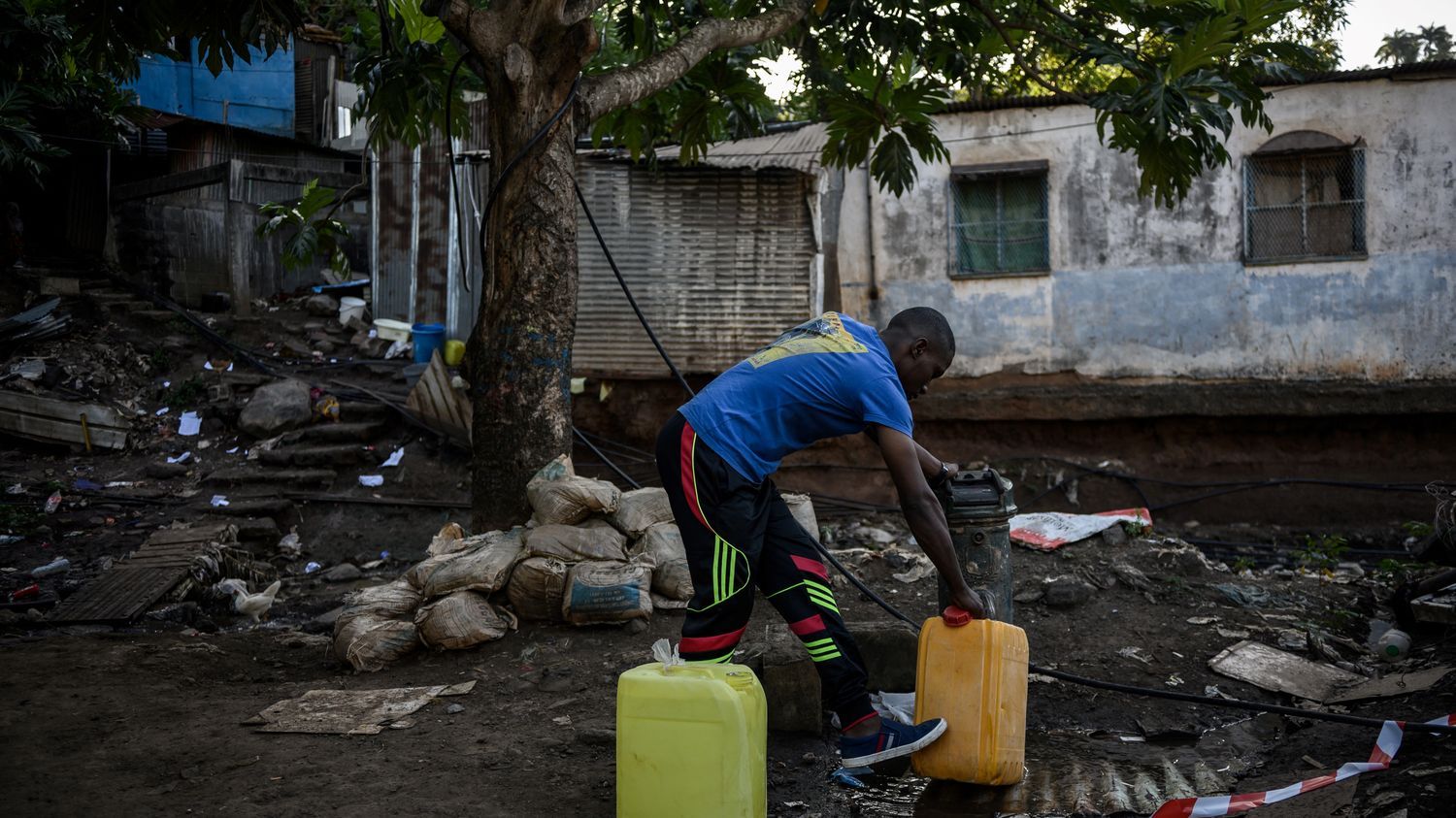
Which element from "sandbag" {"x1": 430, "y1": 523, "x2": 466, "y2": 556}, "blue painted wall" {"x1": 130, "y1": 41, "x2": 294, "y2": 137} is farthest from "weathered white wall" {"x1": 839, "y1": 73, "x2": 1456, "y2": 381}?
"blue painted wall" {"x1": 130, "y1": 41, "x2": 294, "y2": 137}

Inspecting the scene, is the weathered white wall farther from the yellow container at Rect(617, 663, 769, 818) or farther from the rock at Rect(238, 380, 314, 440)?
the yellow container at Rect(617, 663, 769, 818)

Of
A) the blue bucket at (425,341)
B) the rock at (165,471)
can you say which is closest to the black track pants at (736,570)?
the rock at (165,471)

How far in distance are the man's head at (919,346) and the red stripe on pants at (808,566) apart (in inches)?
24.5

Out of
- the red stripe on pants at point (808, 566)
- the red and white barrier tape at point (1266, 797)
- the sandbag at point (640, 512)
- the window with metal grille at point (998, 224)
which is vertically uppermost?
the window with metal grille at point (998, 224)

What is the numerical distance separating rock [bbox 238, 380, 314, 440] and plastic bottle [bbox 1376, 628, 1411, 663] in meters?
10.1

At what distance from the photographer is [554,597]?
4.77 meters

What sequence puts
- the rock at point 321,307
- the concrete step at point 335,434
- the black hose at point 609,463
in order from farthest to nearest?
the rock at point 321,307 → the concrete step at point 335,434 → the black hose at point 609,463

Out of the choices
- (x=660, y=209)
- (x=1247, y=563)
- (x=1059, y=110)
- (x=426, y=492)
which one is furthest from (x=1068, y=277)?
(x=426, y=492)

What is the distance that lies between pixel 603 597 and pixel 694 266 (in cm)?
621

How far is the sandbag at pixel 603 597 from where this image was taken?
15.4 feet

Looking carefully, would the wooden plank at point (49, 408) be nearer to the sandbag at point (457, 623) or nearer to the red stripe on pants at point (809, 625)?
the sandbag at point (457, 623)

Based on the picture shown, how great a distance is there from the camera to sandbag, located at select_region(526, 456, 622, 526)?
491cm

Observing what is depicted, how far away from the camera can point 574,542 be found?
4.86 metres

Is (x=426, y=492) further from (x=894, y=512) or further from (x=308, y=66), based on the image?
(x=308, y=66)
